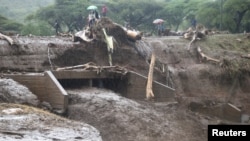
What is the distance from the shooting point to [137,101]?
67.6ft

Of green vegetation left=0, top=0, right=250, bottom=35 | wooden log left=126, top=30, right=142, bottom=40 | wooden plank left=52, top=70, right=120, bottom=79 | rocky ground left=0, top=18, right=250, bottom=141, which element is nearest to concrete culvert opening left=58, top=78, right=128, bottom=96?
wooden plank left=52, top=70, right=120, bottom=79

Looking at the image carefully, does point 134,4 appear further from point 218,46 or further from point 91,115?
point 91,115

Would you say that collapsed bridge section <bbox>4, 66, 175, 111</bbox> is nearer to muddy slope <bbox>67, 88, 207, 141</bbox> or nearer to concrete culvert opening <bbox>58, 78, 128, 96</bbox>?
concrete culvert opening <bbox>58, 78, 128, 96</bbox>


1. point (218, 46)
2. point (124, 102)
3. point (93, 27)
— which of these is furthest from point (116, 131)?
point (218, 46)

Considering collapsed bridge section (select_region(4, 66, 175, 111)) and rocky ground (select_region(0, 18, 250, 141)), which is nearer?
rocky ground (select_region(0, 18, 250, 141))

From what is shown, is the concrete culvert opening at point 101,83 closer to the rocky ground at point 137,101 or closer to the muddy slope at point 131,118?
the rocky ground at point 137,101

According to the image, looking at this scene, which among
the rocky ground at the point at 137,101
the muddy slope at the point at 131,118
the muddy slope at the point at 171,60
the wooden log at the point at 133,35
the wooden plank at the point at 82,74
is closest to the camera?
the rocky ground at the point at 137,101

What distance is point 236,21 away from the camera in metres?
40.4

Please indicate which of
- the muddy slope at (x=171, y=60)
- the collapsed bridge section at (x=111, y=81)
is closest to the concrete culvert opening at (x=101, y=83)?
the collapsed bridge section at (x=111, y=81)

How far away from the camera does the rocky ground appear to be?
14672mm

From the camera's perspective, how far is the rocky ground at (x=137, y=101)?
48.1 ft

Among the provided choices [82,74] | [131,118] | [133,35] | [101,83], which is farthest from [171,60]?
[131,118]

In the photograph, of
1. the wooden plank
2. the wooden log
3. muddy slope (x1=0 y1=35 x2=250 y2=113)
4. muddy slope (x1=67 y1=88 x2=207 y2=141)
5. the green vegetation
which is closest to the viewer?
muddy slope (x1=67 y1=88 x2=207 y2=141)

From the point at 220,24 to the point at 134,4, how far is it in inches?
523
